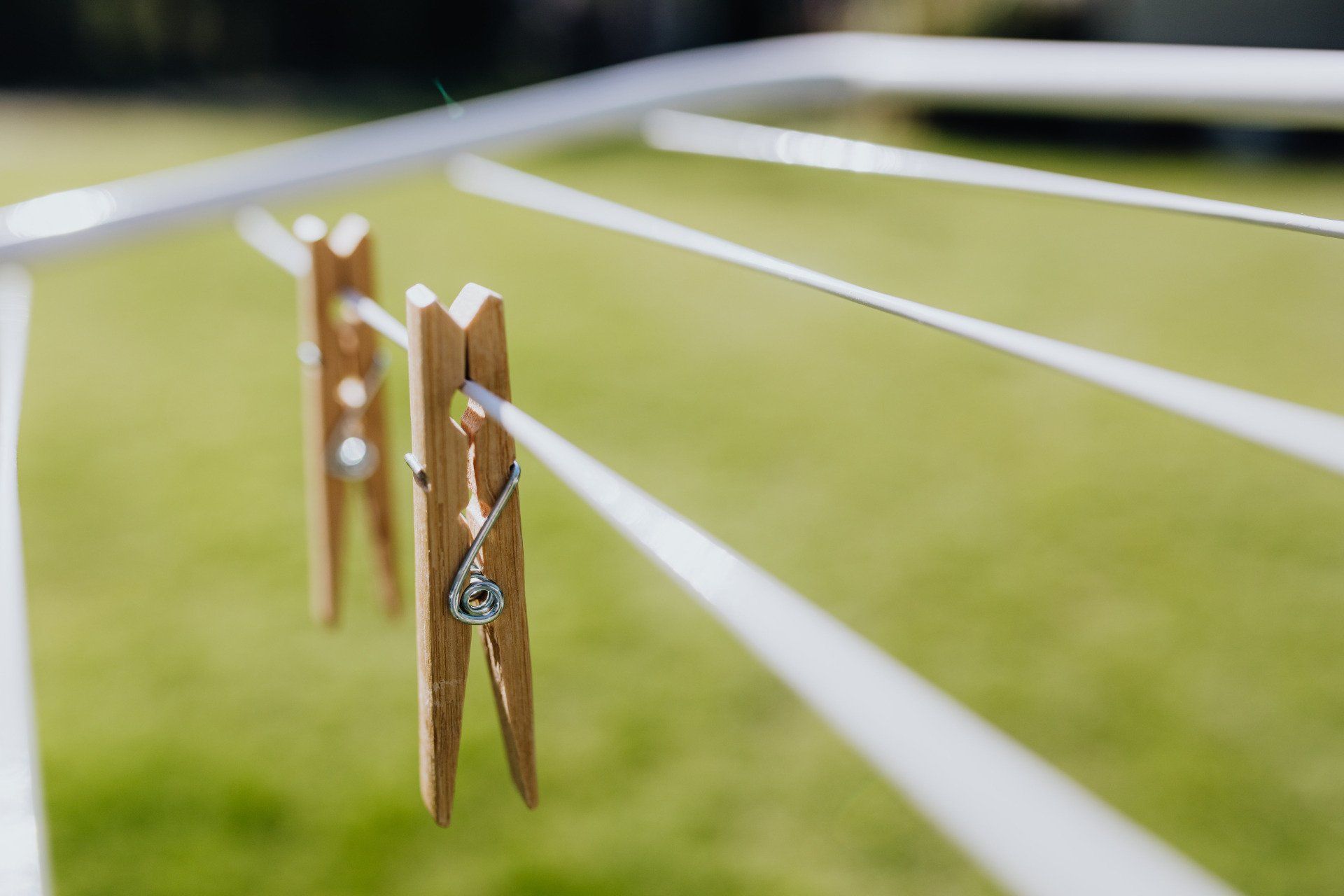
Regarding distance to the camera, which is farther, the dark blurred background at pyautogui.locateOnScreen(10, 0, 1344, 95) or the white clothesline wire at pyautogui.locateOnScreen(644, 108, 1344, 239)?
the dark blurred background at pyautogui.locateOnScreen(10, 0, 1344, 95)

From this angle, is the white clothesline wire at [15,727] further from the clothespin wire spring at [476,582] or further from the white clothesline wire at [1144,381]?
the white clothesline wire at [1144,381]

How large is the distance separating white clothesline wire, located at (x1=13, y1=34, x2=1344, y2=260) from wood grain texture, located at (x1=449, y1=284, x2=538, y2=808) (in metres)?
0.38

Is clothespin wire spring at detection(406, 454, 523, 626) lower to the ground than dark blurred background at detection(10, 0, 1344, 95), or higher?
lower

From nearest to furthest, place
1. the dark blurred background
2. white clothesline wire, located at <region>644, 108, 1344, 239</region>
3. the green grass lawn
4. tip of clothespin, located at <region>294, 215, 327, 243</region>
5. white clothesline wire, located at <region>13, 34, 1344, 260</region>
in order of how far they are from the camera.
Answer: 1. white clothesline wire, located at <region>644, 108, 1344, 239</region>
2. white clothesline wire, located at <region>13, 34, 1344, 260</region>
3. tip of clothespin, located at <region>294, 215, 327, 243</region>
4. the green grass lawn
5. the dark blurred background

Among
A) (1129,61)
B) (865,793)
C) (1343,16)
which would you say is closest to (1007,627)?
(865,793)

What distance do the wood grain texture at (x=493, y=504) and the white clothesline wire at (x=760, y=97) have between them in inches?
14.9

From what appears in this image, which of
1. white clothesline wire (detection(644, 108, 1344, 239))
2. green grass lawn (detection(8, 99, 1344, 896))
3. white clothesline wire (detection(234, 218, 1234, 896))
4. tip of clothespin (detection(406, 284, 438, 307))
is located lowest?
green grass lawn (detection(8, 99, 1344, 896))

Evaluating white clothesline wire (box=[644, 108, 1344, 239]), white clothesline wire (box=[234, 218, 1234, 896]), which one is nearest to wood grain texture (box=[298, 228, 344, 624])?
white clothesline wire (box=[644, 108, 1344, 239])

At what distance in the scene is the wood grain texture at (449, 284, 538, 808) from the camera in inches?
21.1

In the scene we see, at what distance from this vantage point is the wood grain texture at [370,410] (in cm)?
86

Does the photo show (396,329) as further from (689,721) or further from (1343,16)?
(1343,16)

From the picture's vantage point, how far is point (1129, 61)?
649 millimetres

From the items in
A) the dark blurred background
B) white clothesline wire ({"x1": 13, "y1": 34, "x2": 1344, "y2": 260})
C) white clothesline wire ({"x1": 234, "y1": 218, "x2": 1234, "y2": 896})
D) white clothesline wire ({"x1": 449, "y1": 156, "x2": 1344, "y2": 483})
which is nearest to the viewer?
white clothesline wire ({"x1": 234, "y1": 218, "x2": 1234, "y2": 896})

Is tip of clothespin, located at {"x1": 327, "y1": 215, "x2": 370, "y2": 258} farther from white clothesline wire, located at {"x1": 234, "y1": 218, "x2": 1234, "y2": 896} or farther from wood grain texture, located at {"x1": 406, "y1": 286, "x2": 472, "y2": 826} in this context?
white clothesline wire, located at {"x1": 234, "y1": 218, "x2": 1234, "y2": 896}
